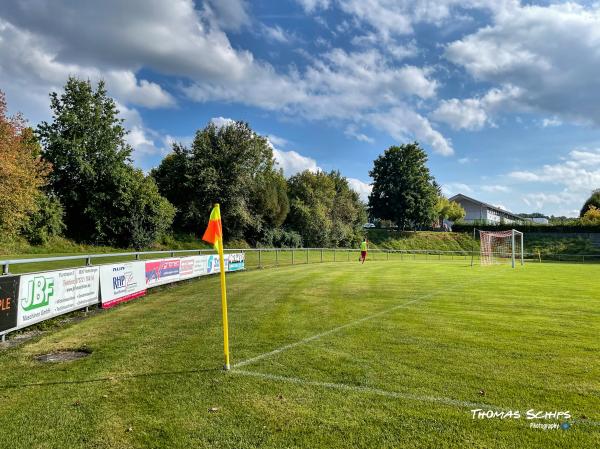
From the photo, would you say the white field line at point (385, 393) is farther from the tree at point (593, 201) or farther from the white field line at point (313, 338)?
the tree at point (593, 201)

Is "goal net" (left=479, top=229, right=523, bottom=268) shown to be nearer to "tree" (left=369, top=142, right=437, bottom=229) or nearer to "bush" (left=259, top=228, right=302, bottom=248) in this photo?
"tree" (left=369, top=142, right=437, bottom=229)

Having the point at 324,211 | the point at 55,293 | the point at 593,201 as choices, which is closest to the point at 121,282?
the point at 55,293

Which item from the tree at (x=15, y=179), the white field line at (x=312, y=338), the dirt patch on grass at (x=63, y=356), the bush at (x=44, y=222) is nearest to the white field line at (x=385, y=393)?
the white field line at (x=312, y=338)

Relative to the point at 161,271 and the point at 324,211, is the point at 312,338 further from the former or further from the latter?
the point at 324,211

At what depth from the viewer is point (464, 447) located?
3.84m

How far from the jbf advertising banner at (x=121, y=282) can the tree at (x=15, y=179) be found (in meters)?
19.7

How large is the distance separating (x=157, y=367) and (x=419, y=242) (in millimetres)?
67557

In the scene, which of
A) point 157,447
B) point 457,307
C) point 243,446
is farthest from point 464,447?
point 457,307

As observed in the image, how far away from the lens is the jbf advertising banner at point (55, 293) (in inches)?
321

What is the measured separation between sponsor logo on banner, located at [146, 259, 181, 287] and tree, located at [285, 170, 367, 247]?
36.2 m

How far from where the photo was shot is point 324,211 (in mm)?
56188

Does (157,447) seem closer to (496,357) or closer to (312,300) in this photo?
(496,357)

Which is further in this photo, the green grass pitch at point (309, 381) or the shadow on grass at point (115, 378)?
the shadow on grass at point (115, 378)

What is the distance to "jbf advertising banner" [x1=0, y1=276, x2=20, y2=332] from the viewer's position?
7.48 m
